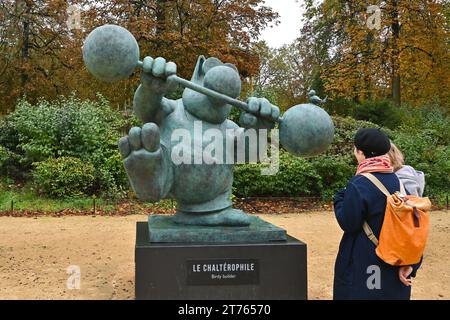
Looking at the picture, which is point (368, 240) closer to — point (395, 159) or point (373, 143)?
point (373, 143)

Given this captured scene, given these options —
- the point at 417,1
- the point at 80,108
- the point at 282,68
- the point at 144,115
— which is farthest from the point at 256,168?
the point at 282,68

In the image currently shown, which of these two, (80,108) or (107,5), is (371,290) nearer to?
(80,108)

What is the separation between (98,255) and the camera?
6629 millimetres

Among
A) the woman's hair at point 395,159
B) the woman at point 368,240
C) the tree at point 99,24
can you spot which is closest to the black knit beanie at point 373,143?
the woman at point 368,240

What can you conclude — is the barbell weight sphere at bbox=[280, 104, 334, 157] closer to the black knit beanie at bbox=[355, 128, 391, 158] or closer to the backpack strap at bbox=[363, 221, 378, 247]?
the black knit beanie at bbox=[355, 128, 391, 158]

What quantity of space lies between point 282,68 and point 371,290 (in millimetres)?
32292

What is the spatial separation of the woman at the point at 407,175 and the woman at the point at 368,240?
263 mm

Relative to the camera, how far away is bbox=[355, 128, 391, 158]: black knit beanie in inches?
122

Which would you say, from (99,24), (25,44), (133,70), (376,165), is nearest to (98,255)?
(133,70)

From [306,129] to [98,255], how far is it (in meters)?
4.24

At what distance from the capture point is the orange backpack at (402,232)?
112 inches

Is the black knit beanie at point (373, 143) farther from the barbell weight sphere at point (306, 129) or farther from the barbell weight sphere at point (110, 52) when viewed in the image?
the barbell weight sphere at point (110, 52)

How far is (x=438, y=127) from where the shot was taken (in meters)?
16.2

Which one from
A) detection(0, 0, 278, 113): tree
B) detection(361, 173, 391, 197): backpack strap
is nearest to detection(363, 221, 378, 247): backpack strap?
detection(361, 173, 391, 197): backpack strap
